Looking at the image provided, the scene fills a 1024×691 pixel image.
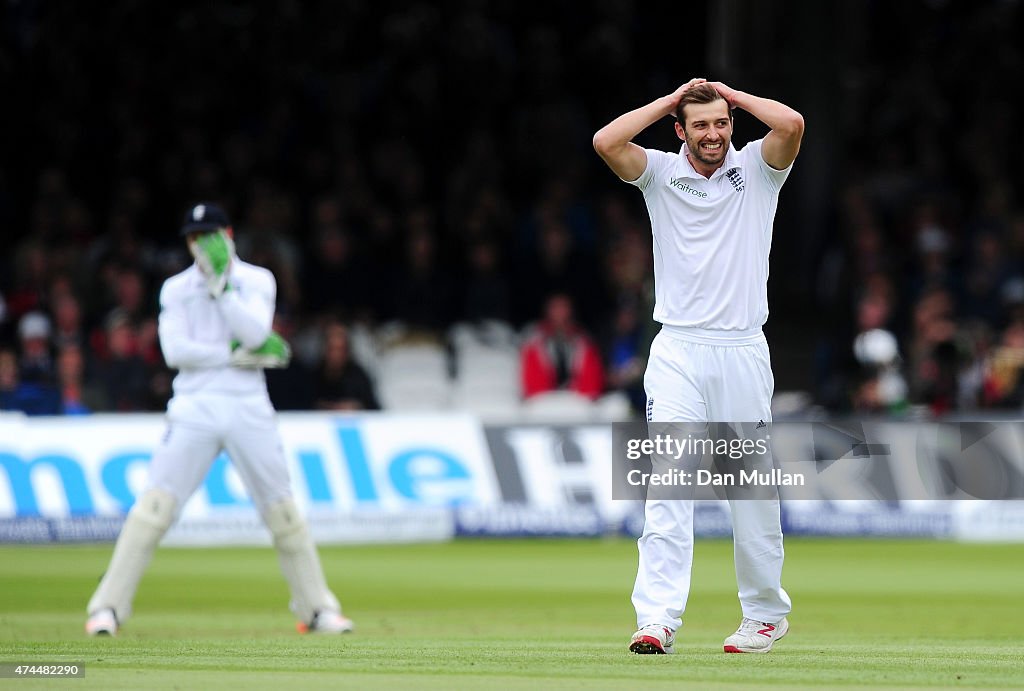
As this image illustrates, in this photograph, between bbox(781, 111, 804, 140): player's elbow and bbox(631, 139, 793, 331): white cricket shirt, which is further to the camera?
bbox(631, 139, 793, 331): white cricket shirt

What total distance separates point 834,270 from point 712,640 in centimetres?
1235

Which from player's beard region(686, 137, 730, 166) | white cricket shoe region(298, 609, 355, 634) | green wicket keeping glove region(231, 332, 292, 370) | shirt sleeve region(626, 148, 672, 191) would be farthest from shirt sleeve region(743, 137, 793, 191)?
white cricket shoe region(298, 609, 355, 634)

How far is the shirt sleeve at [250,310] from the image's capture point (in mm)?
11148

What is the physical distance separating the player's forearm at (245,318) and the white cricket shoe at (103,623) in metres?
1.77

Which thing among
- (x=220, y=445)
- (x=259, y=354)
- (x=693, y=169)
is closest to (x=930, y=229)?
(x=259, y=354)

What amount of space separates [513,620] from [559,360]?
8.18 meters

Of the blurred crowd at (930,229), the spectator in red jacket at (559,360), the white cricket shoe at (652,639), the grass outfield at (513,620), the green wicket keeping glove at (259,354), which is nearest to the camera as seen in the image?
the grass outfield at (513,620)

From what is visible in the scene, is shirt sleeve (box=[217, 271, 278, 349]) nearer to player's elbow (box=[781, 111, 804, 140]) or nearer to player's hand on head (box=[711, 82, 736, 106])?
player's hand on head (box=[711, 82, 736, 106])

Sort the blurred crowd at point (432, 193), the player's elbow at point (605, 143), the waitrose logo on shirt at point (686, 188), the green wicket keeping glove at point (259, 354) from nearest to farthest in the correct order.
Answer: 1. the player's elbow at point (605, 143)
2. the waitrose logo on shirt at point (686, 188)
3. the green wicket keeping glove at point (259, 354)
4. the blurred crowd at point (432, 193)

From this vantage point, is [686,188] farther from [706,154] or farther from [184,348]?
[184,348]

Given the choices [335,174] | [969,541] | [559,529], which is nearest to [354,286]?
[335,174]

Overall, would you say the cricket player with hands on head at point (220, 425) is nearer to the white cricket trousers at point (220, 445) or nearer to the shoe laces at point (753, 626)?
the white cricket trousers at point (220, 445)

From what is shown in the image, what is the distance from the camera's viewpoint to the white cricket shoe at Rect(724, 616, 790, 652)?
8789 millimetres

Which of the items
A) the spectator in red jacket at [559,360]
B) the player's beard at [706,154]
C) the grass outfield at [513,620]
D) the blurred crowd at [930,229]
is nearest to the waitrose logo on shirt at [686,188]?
the player's beard at [706,154]
